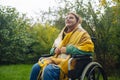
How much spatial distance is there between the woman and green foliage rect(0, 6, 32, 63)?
12.3 meters

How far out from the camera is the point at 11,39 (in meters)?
18.1

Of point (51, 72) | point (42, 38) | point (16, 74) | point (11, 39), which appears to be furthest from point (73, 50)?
point (42, 38)

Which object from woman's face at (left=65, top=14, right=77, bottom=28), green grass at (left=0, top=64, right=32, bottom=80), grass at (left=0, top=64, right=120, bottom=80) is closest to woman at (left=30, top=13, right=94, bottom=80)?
woman's face at (left=65, top=14, right=77, bottom=28)

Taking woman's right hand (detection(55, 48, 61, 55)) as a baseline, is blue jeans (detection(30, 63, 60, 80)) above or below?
below

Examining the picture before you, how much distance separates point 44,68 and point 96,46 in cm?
393

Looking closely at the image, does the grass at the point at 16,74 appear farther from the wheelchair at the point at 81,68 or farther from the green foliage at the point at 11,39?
the green foliage at the point at 11,39

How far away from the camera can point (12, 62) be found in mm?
18547

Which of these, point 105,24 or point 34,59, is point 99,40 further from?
point 34,59

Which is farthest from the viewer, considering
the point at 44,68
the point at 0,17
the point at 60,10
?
the point at 0,17

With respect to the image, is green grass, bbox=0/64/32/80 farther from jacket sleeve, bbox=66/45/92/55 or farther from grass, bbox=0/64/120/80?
jacket sleeve, bbox=66/45/92/55

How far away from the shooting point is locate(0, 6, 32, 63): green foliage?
17922mm

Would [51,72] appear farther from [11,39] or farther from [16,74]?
[11,39]

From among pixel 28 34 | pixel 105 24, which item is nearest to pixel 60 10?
pixel 105 24

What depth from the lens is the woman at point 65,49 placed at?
5.11 m
